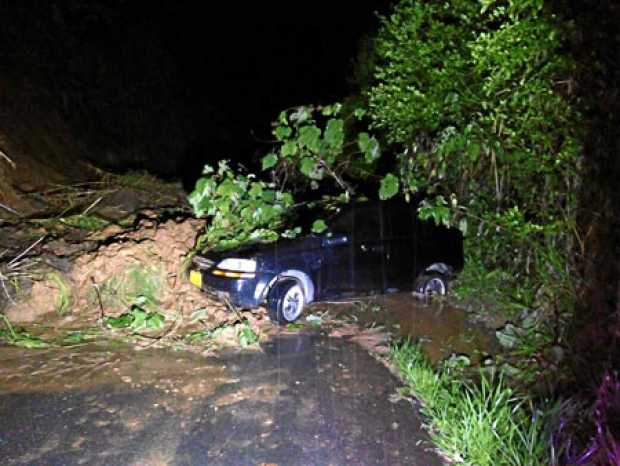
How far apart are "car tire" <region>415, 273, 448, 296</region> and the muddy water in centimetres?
18

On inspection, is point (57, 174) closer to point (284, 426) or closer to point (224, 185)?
point (224, 185)

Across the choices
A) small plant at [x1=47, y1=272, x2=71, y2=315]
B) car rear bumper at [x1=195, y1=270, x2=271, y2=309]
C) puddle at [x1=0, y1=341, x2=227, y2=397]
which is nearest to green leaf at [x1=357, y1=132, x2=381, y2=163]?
car rear bumper at [x1=195, y1=270, x2=271, y2=309]

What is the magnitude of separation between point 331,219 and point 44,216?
16.6ft

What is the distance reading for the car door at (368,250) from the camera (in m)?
6.48

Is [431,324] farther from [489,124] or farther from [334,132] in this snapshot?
[334,132]

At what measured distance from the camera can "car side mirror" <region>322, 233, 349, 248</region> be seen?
20.4 feet

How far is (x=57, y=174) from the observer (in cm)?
→ 1001

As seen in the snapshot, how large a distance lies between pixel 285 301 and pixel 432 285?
8.67 ft

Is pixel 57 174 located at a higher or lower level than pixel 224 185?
higher

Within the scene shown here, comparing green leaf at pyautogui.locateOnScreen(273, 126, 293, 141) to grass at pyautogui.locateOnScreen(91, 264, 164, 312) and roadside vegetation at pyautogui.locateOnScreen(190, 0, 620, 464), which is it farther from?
grass at pyautogui.locateOnScreen(91, 264, 164, 312)

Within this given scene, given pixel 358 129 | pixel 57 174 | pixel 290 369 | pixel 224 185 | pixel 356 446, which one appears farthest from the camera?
pixel 358 129

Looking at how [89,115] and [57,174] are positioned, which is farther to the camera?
[89,115]

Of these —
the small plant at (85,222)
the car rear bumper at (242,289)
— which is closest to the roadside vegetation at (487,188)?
the car rear bumper at (242,289)

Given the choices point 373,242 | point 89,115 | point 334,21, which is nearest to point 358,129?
point 373,242
